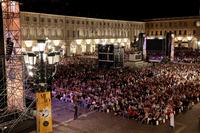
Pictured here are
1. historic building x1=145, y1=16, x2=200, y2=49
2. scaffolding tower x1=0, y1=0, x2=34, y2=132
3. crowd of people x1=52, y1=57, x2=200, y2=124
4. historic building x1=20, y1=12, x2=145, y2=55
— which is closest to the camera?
scaffolding tower x1=0, y1=0, x2=34, y2=132

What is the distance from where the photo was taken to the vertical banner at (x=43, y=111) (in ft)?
49.6

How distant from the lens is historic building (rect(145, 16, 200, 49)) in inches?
3260

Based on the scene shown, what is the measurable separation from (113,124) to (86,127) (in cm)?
183

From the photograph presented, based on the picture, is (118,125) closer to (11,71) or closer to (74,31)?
(11,71)

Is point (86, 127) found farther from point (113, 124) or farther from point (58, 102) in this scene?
point (58, 102)

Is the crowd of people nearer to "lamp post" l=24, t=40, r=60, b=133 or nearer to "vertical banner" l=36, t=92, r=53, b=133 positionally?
"vertical banner" l=36, t=92, r=53, b=133

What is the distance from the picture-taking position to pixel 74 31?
66938 millimetres

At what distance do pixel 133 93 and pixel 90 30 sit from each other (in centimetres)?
4928

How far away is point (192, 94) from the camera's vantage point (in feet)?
78.5

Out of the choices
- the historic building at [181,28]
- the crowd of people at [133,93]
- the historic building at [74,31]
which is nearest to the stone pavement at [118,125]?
the crowd of people at [133,93]

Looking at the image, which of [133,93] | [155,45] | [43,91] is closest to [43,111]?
[43,91]

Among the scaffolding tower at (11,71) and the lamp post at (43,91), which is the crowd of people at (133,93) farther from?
the lamp post at (43,91)

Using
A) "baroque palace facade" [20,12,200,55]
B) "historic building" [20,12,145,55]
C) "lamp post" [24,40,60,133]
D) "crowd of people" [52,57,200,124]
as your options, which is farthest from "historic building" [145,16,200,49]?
"lamp post" [24,40,60,133]

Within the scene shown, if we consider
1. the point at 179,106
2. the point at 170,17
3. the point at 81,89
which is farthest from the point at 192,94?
the point at 170,17
